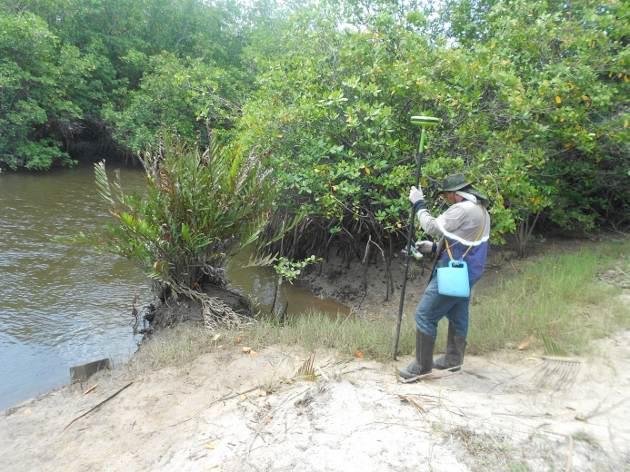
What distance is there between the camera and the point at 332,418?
352cm

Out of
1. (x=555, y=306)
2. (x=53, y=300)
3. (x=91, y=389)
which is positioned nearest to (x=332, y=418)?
(x=91, y=389)

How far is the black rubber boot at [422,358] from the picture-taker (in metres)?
4.21

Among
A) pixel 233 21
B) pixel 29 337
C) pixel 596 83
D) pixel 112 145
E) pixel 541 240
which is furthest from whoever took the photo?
pixel 233 21

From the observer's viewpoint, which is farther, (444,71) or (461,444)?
(444,71)

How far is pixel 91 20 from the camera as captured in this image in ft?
71.0

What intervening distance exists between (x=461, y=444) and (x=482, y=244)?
1752 mm

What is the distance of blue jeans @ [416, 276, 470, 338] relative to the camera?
415 centimetres

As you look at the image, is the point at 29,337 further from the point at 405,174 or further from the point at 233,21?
the point at 233,21

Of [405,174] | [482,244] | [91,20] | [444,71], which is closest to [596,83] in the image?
[444,71]

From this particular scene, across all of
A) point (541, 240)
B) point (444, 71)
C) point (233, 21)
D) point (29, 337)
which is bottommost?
point (29, 337)

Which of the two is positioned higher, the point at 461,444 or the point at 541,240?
the point at 541,240

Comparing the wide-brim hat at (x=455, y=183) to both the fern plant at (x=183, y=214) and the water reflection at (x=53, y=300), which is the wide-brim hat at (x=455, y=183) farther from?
the water reflection at (x=53, y=300)

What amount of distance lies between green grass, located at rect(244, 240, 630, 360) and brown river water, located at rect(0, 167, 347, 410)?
7.96ft

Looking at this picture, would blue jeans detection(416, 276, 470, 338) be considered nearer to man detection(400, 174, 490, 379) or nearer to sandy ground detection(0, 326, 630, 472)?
man detection(400, 174, 490, 379)
